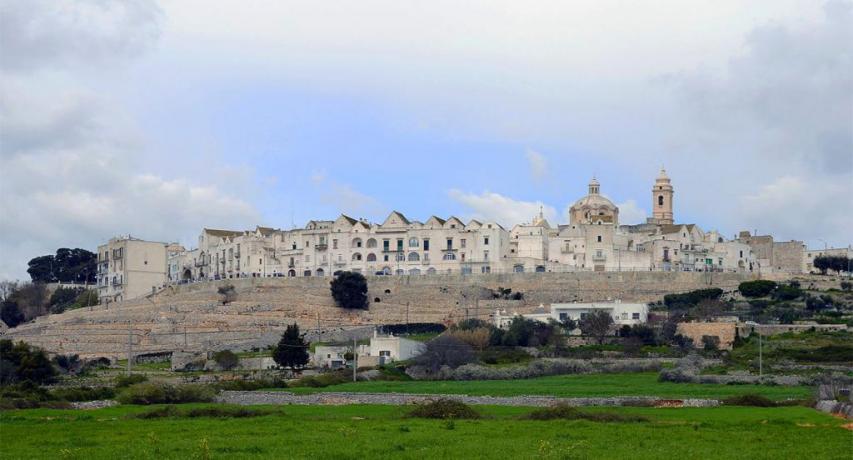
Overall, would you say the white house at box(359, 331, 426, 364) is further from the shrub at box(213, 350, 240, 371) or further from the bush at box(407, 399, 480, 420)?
the bush at box(407, 399, 480, 420)

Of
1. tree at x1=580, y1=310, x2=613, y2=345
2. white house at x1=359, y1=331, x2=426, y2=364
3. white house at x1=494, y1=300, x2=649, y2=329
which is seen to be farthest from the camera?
white house at x1=494, y1=300, x2=649, y2=329

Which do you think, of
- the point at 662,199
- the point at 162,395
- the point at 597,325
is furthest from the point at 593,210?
the point at 162,395

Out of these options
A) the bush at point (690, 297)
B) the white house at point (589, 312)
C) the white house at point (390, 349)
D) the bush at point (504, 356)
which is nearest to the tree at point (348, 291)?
the white house at point (589, 312)

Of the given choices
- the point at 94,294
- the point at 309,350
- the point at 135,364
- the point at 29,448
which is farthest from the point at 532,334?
the point at 29,448

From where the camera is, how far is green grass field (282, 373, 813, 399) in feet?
144

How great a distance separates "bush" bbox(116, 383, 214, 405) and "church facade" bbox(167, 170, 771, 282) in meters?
40.3

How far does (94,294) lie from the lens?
91.1 m

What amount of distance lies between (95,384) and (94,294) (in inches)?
1578

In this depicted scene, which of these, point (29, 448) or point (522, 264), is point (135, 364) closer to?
point (522, 264)

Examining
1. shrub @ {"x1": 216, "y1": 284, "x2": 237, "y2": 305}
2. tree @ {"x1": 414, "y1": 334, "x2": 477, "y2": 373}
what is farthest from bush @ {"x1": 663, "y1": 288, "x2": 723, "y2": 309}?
shrub @ {"x1": 216, "y1": 284, "x2": 237, "y2": 305}

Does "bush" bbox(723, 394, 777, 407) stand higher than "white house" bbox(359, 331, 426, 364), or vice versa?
"white house" bbox(359, 331, 426, 364)

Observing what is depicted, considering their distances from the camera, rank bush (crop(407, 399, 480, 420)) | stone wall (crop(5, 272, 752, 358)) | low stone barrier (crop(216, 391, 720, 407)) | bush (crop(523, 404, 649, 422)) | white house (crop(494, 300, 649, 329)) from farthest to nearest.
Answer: stone wall (crop(5, 272, 752, 358))
white house (crop(494, 300, 649, 329))
low stone barrier (crop(216, 391, 720, 407))
bush (crop(407, 399, 480, 420))
bush (crop(523, 404, 649, 422))

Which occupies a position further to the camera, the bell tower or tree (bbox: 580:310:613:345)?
→ the bell tower

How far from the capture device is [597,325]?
6662 centimetres
